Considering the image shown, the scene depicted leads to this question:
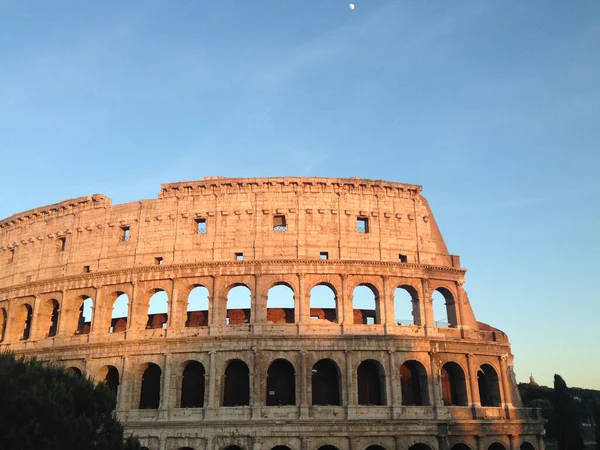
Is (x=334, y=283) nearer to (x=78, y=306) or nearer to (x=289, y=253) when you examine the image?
(x=289, y=253)

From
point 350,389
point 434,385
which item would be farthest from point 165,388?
point 434,385

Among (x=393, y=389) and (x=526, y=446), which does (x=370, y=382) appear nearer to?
(x=393, y=389)

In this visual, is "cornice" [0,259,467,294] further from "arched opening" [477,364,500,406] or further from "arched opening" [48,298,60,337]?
"arched opening" [477,364,500,406]

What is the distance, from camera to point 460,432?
26469mm

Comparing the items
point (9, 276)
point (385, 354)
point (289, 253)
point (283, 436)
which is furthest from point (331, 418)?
point (9, 276)

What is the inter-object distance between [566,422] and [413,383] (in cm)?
1886

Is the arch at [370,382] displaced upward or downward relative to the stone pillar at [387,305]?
downward

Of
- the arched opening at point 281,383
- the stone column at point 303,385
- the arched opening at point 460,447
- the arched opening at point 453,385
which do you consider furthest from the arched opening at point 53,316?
the arched opening at point 460,447

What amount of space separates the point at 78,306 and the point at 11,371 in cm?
1455

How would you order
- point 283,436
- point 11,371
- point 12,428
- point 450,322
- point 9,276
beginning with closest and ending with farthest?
point 12,428 < point 11,371 < point 283,436 < point 450,322 < point 9,276

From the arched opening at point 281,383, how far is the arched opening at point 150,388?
5905 millimetres

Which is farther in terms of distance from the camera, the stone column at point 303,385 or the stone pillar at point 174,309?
the stone pillar at point 174,309

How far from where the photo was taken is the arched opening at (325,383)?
2709 centimetres

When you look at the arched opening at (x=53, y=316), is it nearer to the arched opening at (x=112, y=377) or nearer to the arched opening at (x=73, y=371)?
the arched opening at (x=73, y=371)
